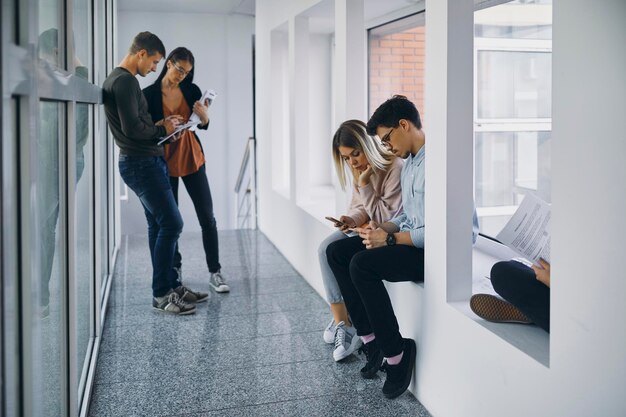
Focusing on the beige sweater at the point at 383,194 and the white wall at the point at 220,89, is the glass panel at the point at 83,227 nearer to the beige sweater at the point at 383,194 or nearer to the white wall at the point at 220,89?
the beige sweater at the point at 383,194

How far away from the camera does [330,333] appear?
346 cm

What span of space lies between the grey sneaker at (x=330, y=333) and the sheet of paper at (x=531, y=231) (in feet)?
4.60

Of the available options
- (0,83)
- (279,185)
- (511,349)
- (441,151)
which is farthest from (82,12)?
(279,185)

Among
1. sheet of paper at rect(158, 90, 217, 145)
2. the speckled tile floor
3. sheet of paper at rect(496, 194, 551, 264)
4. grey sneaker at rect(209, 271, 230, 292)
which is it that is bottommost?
the speckled tile floor

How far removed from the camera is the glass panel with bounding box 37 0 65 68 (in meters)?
1.88

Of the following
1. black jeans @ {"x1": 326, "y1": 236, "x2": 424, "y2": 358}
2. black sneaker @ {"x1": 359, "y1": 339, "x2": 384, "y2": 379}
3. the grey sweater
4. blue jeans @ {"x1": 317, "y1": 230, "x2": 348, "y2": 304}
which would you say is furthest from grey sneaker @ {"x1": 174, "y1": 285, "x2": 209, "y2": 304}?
black jeans @ {"x1": 326, "y1": 236, "x2": 424, "y2": 358}

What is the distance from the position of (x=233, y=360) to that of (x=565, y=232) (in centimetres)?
196

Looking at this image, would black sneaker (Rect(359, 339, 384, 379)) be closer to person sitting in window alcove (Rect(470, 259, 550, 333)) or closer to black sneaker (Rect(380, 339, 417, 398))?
black sneaker (Rect(380, 339, 417, 398))

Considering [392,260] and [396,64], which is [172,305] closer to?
[392,260]

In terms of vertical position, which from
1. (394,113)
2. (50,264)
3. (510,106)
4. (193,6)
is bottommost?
(50,264)

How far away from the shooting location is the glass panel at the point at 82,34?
2943 mm

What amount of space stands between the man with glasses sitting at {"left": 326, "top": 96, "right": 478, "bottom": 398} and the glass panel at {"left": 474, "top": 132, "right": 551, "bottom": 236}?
2716mm

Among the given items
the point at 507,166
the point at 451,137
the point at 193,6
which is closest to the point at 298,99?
the point at 507,166

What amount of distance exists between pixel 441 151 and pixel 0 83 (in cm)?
161
